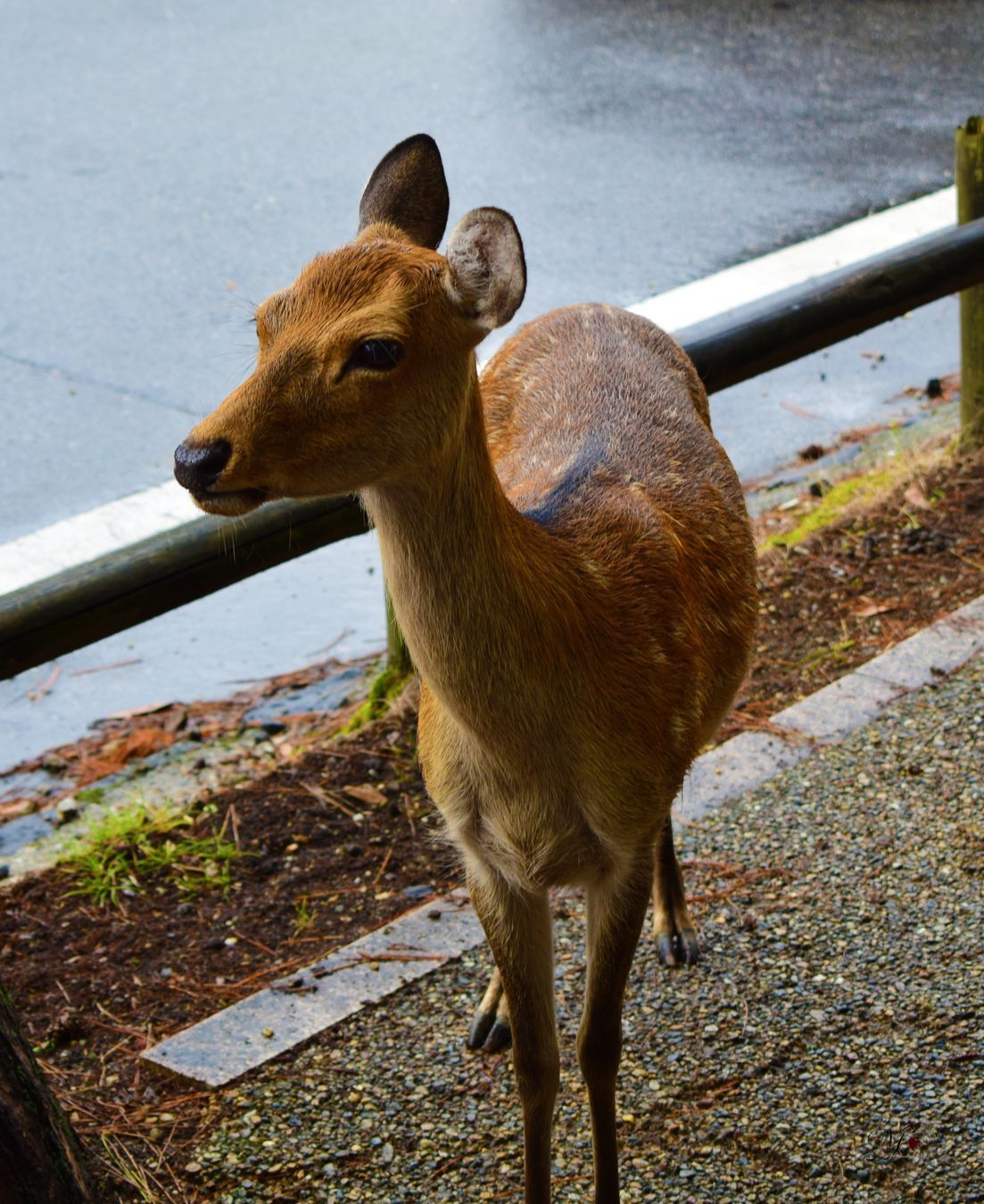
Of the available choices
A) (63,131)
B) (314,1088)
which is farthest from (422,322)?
(63,131)

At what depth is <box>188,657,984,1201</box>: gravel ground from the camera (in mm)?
3322

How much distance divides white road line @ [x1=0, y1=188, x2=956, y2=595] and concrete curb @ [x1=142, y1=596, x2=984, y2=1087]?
61.8 inches

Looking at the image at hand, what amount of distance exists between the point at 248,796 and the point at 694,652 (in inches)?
79.6

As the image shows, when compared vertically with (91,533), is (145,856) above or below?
below

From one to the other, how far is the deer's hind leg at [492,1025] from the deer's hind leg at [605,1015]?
559mm

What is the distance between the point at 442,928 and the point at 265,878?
0.61 m

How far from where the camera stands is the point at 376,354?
8.01 ft

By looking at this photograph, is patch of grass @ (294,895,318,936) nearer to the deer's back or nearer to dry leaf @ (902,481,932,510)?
the deer's back

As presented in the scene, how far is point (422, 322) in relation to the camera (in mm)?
2496

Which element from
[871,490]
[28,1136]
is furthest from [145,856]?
[871,490]

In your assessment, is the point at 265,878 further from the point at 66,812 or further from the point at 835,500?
the point at 835,500

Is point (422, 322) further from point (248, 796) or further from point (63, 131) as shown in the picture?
point (63, 131)

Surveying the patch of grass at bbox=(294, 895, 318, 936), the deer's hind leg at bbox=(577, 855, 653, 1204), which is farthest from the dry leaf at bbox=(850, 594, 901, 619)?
the deer's hind leg at bbox=(577, 855, 653, 1204)

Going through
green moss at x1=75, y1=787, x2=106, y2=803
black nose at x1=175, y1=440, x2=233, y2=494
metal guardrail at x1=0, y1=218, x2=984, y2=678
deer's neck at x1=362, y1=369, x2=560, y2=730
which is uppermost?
black nose at x1=175, y1=440, x2=233, y2=494
